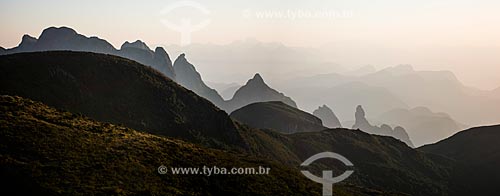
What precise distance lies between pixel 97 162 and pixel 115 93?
197ft

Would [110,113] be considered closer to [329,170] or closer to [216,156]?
[216,156]

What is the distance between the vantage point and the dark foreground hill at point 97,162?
48.8m

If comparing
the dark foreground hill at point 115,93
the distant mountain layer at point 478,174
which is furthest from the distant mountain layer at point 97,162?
the distant mountain layer at point 478,174

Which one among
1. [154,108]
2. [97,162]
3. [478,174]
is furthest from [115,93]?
[478,174]

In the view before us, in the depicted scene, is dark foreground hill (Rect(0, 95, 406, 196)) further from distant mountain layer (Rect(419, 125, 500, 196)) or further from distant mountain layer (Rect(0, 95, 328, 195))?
distant mountain layer (Rect(419, 125, 500, 196))

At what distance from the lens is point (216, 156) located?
74438 millimetres

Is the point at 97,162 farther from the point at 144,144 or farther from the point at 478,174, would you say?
the point at 478,174

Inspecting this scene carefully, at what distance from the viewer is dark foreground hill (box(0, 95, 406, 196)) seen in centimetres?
4878

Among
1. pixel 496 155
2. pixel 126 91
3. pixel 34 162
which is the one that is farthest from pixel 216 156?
pixel 496 155

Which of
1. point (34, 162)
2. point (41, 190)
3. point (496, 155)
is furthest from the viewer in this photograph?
point (496, 155)

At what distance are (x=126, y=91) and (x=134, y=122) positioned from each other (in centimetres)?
1354

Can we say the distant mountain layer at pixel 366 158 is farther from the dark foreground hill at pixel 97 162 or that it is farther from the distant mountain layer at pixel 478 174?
the dark foreground hill at pixel 97 162

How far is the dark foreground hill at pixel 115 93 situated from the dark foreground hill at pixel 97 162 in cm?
2873

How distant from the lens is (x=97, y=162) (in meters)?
56.0
